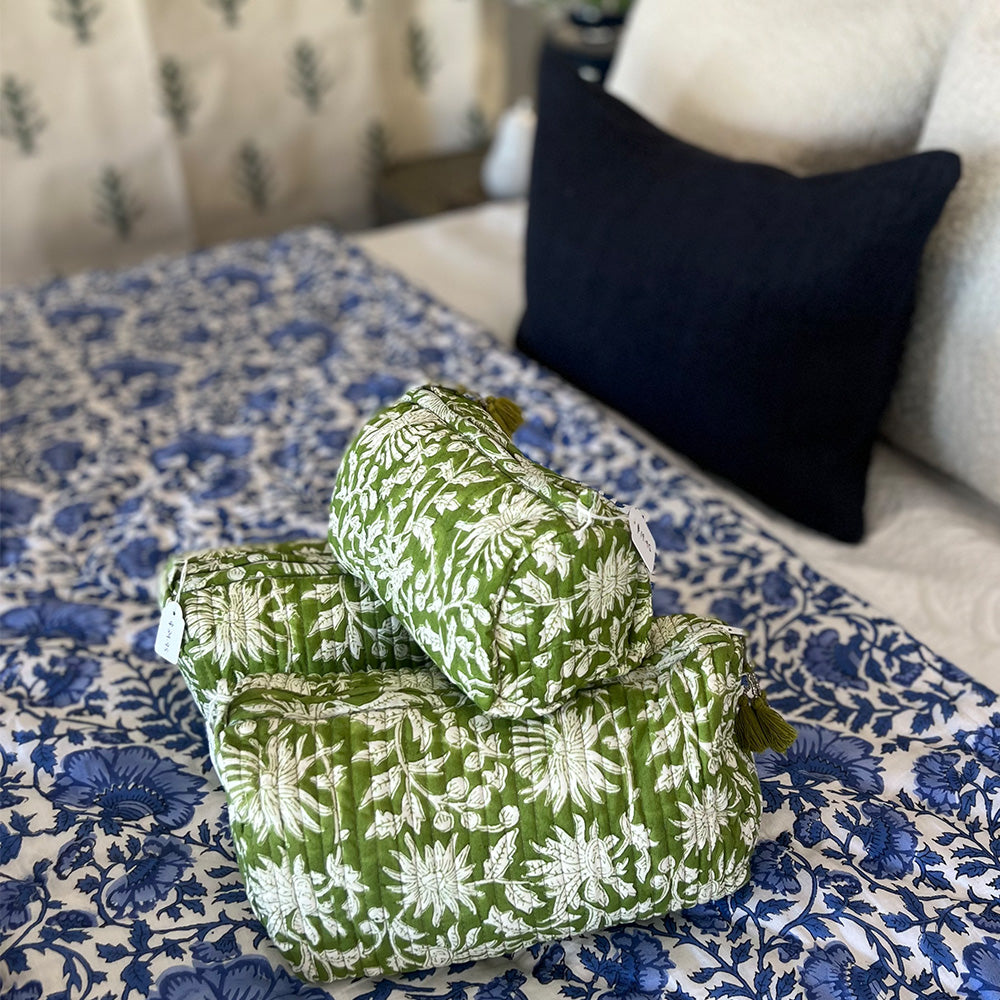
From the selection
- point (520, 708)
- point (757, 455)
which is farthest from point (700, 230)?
point (520, 708)

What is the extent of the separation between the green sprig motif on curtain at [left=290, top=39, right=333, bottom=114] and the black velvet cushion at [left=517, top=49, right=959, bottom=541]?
3.65 ft

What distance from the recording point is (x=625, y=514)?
2.04ft

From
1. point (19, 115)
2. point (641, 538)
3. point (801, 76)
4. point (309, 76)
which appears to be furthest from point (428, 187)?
point (641, 538)

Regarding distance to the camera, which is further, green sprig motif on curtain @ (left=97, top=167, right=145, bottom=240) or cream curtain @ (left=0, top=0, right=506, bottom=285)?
green sprig motif on curtain @ (left=97, top=167, right=145, bottom=240)

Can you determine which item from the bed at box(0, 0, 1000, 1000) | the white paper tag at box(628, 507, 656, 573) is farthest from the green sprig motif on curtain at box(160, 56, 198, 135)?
the white paper tag at box(628, 507, 656, 573)

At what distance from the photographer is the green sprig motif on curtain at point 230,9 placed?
77.0 inches

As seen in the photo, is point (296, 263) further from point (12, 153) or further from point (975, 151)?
point (975, 151)

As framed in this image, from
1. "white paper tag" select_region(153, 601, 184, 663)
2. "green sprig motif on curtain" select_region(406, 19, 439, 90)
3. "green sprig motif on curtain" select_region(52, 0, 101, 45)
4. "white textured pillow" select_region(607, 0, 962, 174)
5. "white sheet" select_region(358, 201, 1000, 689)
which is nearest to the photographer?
"white paper tag" select_region(153, 601, 184, 663)

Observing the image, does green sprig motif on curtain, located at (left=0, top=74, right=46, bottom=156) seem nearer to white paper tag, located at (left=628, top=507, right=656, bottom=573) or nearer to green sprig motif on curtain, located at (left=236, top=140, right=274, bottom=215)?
green sprig motif on curtain, located at (left=236, top=140, right=274, bottom=215)

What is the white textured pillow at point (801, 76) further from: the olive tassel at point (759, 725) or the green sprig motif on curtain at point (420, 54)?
the green sprig motif on curtain at point (420, 54)

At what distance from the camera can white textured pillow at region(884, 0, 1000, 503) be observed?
0.94m

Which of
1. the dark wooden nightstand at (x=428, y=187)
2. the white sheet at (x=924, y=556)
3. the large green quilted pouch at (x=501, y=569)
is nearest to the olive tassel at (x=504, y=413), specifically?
the large green quilted pouch at (x=501, y=569)

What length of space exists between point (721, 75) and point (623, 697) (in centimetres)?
90

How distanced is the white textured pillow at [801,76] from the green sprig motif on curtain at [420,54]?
3.33ft
